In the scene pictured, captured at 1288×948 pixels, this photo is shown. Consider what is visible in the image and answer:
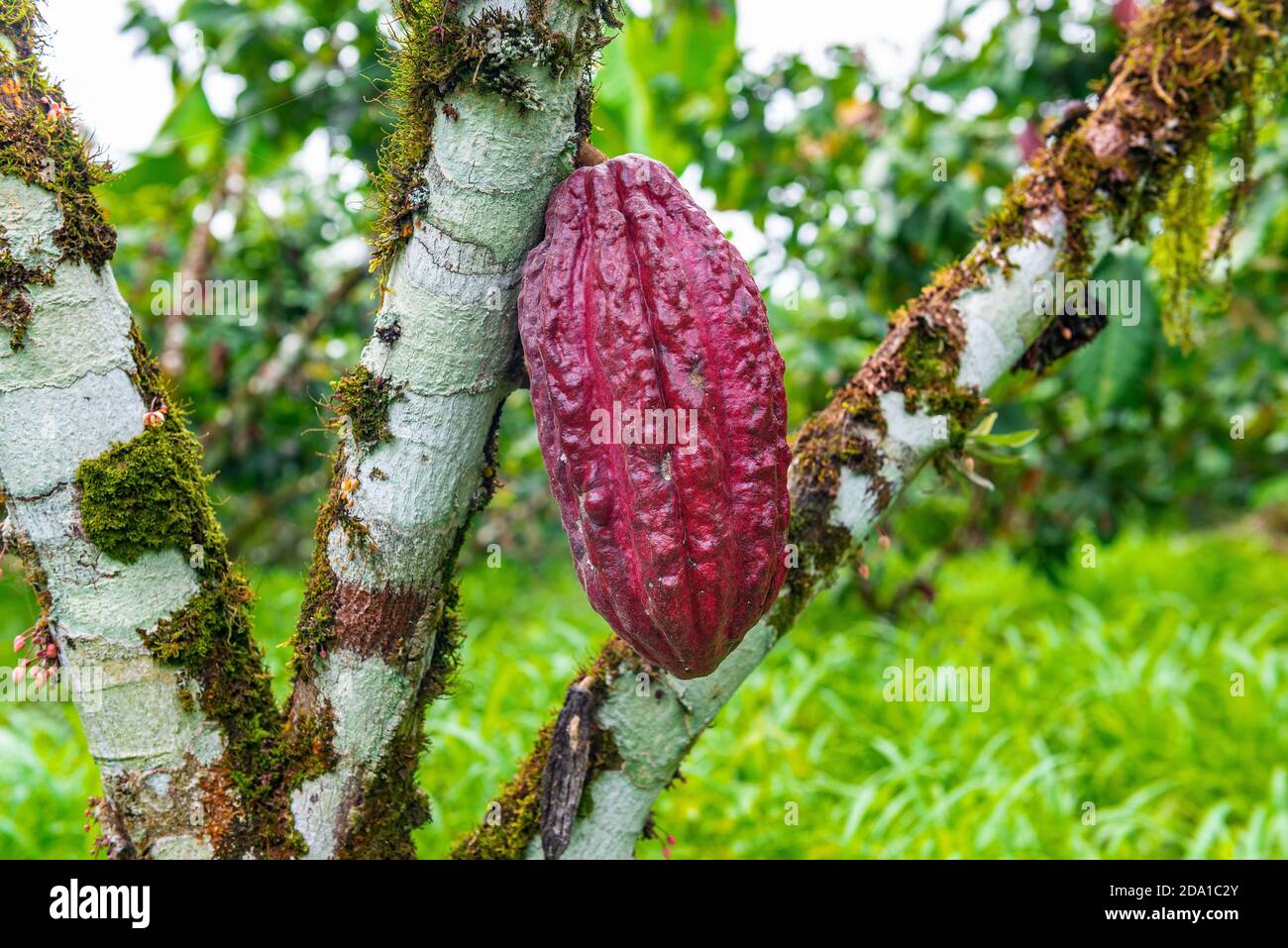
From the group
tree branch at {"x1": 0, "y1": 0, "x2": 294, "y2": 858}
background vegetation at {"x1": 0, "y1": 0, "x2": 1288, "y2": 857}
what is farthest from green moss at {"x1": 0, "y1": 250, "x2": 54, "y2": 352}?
background vegetation at {"x1": 0, "y1": 0, "x2": 1288, "y2": 857}

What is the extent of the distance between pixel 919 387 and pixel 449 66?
0.79 meters

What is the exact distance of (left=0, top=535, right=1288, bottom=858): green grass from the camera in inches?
102

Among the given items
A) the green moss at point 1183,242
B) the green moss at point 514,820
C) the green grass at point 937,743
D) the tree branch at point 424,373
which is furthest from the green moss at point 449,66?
the green grass at point 937,743

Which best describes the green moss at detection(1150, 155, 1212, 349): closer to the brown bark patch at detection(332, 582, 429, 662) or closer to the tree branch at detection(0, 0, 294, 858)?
the brown bark patch at detection(332, 582, 429, 662)

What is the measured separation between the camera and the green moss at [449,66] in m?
0.97

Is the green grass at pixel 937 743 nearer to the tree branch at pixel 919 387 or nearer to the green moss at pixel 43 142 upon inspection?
the tree branch at pixel 919 387

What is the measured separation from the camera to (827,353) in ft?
9.46

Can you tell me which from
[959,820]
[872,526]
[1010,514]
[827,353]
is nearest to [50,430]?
[872,526]

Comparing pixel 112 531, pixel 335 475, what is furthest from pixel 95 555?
pixel 335 475

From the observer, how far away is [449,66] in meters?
1.00

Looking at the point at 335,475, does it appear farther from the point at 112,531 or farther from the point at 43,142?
the point at 43,142

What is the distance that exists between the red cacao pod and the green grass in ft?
4.68
